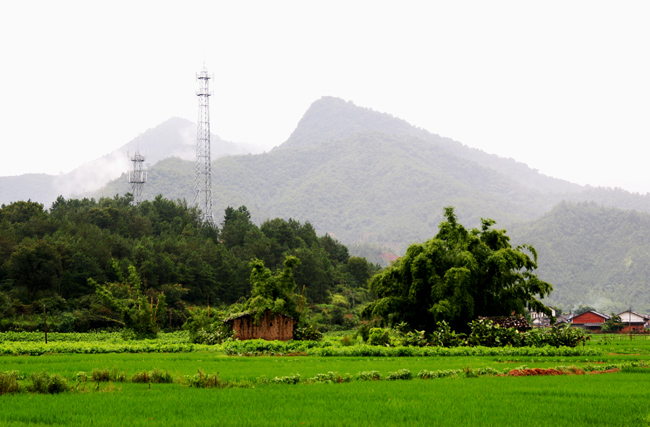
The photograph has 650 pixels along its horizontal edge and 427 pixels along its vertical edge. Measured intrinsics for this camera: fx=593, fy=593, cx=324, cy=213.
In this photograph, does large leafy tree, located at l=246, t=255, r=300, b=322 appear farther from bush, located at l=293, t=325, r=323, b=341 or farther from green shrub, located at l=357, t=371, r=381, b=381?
green shrub, located at l=357, t=371, r=381, b=381

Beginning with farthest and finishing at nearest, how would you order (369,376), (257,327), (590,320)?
(590,320) → (257,327) → (369,376)

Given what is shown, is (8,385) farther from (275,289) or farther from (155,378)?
(275,289)

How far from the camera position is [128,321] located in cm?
4066

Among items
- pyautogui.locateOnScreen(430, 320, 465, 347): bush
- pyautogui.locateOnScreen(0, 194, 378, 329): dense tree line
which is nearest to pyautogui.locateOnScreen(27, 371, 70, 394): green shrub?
pyautogui.locateOnScreen(430, 320, 465, 347): bush

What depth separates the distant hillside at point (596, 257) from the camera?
162500 mm

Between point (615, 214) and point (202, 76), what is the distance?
541 feet

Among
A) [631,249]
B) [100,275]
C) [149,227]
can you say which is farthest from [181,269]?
[631,249]

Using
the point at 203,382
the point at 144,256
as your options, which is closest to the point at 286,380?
the point at 203,382

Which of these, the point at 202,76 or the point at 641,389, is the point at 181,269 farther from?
the point at 641,389

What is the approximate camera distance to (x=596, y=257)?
183250mm

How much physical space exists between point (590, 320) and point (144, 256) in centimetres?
6476

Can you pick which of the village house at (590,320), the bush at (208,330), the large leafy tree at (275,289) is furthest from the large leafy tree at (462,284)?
the village house at (590,320)

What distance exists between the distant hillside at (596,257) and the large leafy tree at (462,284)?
131 m

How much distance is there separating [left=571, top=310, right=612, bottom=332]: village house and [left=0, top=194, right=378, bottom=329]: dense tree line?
104ft
